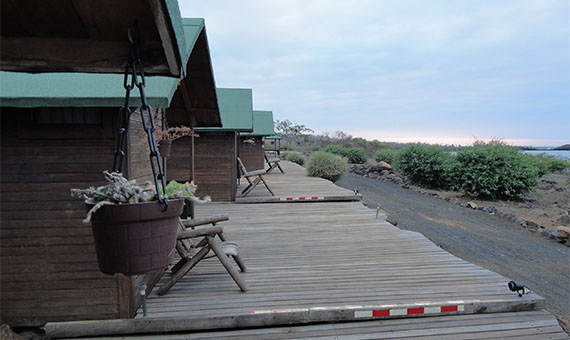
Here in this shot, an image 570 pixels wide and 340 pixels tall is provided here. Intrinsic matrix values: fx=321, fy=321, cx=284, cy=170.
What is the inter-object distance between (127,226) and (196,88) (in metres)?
4.61

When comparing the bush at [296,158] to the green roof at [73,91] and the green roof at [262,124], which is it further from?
the green roof at [73,91]

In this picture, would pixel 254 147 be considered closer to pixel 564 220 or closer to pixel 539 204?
pixel 539 204

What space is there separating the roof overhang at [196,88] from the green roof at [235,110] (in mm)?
1683

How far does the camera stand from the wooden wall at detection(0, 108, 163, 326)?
105 inches

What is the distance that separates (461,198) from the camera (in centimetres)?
1313

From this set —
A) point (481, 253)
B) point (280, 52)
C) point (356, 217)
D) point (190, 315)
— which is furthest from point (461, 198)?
point (280, 52)

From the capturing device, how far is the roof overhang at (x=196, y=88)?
3.48 m

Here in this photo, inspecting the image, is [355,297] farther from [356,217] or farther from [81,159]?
[356,217]

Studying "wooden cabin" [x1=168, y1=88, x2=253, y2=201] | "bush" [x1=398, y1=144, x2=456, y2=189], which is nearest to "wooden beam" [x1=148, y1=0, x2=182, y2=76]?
"wooden cabin" [x1=168, y1=88, x2=253, y2=201]

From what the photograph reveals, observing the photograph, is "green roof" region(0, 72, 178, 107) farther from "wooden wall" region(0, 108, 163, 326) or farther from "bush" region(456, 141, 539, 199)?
"bush" region(456, 141, 539, 199)

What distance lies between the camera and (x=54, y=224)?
8.88 feet

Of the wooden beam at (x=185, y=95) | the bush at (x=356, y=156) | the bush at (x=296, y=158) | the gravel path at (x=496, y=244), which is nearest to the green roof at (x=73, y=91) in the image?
the wooden beam at (x=185, y=95)

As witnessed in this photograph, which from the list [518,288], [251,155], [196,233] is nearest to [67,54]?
[196,233]

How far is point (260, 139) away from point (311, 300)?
14871 millimetres
